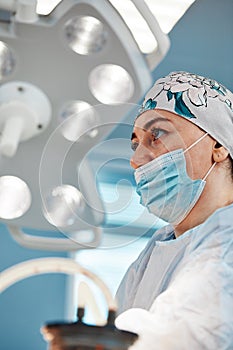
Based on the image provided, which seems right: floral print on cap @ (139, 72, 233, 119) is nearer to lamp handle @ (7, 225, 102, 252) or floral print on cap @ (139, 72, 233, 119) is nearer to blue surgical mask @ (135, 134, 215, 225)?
blue surgical mask @ (135, 134, 215, 225)

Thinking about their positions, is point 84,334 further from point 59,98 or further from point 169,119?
point 169,119

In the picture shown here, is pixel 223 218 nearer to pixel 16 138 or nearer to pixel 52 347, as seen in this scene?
pixel 16 138

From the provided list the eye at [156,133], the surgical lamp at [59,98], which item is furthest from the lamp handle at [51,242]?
the eye at [156,133]

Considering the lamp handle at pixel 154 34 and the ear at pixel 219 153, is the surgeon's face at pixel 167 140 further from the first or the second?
the lamp handle at pixel 154 34

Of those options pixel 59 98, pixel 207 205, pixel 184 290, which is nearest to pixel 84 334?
pixel 184 290

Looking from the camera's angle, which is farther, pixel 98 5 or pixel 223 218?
pixel 223 218

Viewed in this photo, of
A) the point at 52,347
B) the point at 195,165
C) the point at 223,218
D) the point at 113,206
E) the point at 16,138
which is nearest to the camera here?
the point at 52,347

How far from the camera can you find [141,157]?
5.26 ft

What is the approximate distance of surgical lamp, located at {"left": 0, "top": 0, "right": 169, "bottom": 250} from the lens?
1368 mm

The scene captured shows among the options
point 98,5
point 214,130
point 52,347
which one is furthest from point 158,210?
point 52,347

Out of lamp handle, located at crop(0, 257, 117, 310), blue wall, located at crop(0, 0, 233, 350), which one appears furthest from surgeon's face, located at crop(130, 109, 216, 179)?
lamp handle, located at crop(0, 257, 117, 310)

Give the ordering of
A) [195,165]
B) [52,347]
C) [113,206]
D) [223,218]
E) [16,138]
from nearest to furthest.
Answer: [52,347] → [16,138] → [113,206] → [223,218] → [195,165]

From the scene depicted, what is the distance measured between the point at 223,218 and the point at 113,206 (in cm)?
28

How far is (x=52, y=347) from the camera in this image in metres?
0.92
